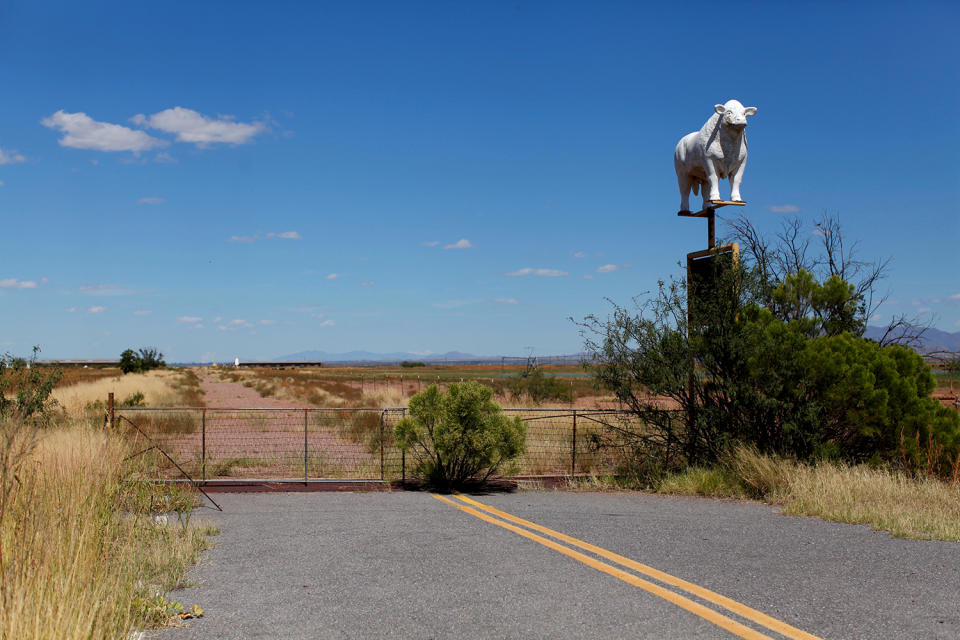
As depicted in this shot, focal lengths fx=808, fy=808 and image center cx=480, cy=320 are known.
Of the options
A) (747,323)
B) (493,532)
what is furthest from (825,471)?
(493,532)

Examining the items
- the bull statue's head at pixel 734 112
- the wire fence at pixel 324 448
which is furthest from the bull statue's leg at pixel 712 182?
the wire fence at pixel 324 448

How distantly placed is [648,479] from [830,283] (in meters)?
4.81

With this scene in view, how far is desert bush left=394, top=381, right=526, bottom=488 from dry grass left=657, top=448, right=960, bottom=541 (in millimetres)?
2688

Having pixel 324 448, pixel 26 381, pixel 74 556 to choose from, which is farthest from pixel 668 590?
pixel 324 448

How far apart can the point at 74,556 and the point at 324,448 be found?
51.4ft

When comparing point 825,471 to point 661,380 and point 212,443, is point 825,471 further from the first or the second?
point 212,443

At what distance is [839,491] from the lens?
34.3 feet

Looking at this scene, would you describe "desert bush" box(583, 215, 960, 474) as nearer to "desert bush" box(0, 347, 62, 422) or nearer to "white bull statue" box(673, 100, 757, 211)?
"white bull statue" box(673, 100, 757, 211)

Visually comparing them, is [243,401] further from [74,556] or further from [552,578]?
[74,556]

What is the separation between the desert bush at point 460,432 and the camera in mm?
13492

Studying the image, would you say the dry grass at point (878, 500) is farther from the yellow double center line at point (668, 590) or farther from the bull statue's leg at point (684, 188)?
the bull statue's leg at point (684, 188)

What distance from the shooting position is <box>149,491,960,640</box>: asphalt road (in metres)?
5.52

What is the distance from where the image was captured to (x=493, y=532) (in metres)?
9.19

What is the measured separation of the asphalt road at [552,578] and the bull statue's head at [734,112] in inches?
275
